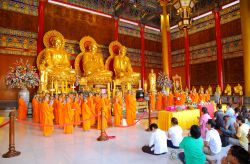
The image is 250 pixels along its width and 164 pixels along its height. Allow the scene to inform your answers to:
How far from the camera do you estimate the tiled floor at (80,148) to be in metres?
3.16

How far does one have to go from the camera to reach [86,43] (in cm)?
1166

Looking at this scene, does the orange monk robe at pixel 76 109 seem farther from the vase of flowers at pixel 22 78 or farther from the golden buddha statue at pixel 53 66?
the vase of flowers at pixel 22 78

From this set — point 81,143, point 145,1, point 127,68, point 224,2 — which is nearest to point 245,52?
point 224,2

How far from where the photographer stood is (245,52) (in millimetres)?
9742

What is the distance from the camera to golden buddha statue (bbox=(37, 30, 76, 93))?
876 cm

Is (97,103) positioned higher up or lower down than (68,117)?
higher up

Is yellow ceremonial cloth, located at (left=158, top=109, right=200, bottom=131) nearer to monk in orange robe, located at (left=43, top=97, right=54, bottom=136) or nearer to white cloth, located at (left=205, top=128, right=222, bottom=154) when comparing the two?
white cloth, located at (left=205, top=128, right=222, bottom=154)

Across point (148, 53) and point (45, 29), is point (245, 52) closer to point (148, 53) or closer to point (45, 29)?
point (148, 53)

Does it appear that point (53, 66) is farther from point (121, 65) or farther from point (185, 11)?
point (185, 11)

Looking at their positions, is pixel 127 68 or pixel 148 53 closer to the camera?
pixel 127 68

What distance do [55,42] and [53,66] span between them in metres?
1.60

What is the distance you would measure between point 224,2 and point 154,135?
40.1ft

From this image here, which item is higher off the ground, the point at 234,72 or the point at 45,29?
the point at 45,29

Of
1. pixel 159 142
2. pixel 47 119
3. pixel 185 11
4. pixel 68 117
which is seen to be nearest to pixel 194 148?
pixel 159 142
